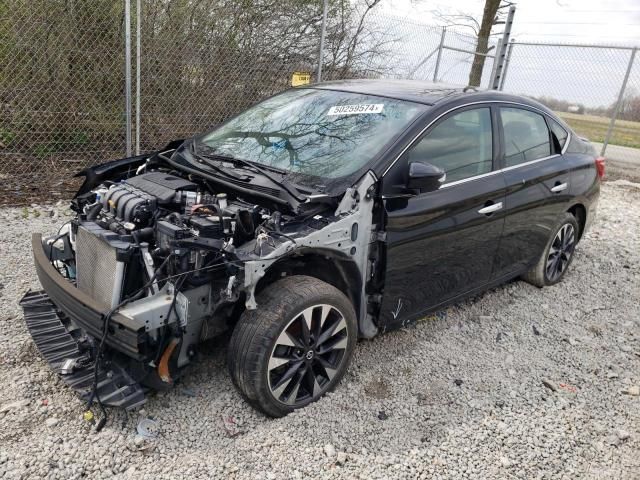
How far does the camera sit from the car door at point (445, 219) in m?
3.18

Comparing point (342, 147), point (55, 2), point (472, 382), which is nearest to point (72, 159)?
point (55, 2)

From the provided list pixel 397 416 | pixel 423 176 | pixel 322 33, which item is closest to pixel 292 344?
pixel 397 416

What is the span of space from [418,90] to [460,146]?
1.80 ft

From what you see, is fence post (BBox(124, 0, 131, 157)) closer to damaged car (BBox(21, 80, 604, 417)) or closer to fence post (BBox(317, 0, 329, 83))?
damaged car (BBox(21, 80, 604, 417))

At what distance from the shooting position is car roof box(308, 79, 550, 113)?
11.9ft

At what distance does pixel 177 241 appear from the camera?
2.61 metres

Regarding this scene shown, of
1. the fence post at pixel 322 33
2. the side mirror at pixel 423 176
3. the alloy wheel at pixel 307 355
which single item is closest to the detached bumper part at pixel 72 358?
the alloy wheel at pixel 307 355

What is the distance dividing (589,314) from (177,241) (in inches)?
146

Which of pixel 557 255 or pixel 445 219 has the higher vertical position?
pixel 445 219

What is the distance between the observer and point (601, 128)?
1270 cm

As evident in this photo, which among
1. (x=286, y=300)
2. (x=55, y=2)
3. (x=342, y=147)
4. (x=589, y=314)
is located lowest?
(x=589, y=314)

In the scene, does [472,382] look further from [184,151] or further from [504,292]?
[184,151]

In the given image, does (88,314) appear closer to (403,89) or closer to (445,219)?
(445,219)

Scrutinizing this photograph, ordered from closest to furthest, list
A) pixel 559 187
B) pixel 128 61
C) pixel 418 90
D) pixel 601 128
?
pixel 418 90, pixel 559 187, pixel 128 61, pixel 601 128
